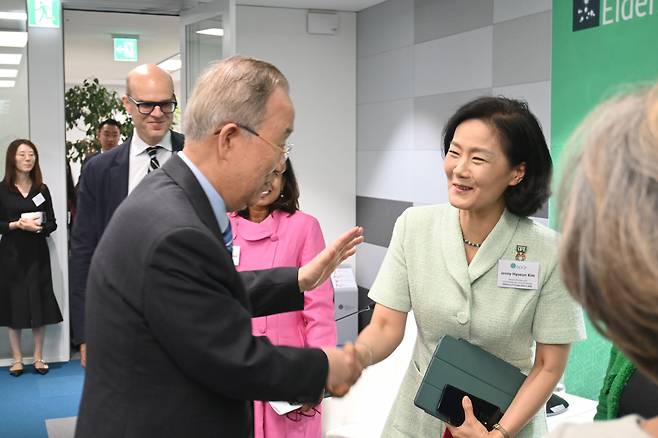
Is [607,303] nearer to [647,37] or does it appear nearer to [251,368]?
[251,368]

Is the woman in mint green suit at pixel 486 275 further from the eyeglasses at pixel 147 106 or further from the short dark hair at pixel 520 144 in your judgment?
the eyeglasses at pixel 147 106

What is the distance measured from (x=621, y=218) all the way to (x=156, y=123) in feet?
9.25

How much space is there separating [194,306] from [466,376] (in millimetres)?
769

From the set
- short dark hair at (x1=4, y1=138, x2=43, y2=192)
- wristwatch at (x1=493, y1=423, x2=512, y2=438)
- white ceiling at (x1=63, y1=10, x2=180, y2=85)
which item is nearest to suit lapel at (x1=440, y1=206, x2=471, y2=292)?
wristwatch at (x1=493, y1=423, x2=512, y2=438)

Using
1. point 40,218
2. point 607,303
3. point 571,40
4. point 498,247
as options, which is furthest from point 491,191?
point 40,218

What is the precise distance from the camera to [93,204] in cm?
333

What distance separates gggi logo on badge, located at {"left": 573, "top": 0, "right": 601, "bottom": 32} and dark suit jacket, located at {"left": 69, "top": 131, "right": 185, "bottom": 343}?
2.54m

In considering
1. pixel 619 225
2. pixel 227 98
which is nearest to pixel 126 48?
pixel 227 98

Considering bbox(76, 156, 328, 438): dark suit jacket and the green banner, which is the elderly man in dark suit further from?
the green banner

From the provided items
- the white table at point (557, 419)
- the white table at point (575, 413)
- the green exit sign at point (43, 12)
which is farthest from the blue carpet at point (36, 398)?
the white table at point (575, 413)

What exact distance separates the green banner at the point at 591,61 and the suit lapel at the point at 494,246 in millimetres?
1948

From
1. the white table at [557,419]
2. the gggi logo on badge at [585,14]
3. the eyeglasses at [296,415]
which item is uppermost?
the gggi logo on badge at [585,14]

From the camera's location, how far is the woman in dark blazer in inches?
233

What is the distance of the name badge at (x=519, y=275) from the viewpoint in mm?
1829
